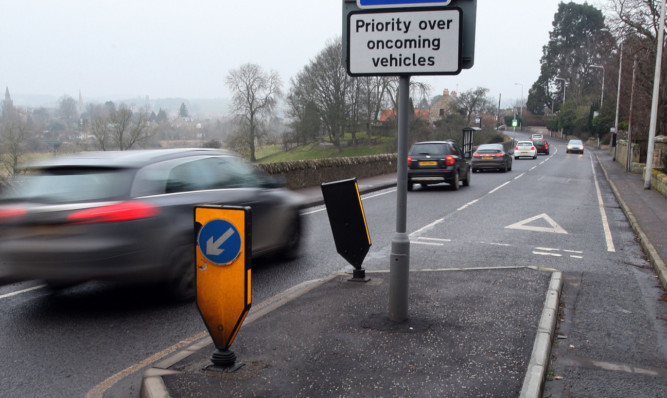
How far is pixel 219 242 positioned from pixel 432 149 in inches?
641

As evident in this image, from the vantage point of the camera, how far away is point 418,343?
4.39m

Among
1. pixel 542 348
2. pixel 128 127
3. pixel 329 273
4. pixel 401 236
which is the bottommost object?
pixel 329 273

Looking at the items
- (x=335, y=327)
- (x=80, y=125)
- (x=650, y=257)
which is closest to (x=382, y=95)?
(x=80, y=125)

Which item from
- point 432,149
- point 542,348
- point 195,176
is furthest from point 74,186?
point 432,149

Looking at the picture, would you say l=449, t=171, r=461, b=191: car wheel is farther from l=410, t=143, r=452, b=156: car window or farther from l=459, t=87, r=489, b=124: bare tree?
l=459, t=87, r=489, b=124: bare tree

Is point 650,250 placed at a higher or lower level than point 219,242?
lower

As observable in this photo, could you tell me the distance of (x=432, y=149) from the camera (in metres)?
19.4

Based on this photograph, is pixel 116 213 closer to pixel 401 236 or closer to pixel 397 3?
pixel 401 236

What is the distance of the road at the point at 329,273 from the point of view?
412 cm

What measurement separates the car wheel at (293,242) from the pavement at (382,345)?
1.21 m

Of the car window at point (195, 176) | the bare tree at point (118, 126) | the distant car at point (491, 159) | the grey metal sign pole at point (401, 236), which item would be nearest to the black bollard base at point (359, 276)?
the grey metal sign pole at point (401, 236)

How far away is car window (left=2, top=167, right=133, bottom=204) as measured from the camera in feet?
16.9

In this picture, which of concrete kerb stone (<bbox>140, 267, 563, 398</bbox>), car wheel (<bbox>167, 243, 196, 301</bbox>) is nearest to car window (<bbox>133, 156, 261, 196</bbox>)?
car wheel (<bbox>167, 243, 196, 301</bbox>)

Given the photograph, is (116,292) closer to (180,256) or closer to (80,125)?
(180,256)
